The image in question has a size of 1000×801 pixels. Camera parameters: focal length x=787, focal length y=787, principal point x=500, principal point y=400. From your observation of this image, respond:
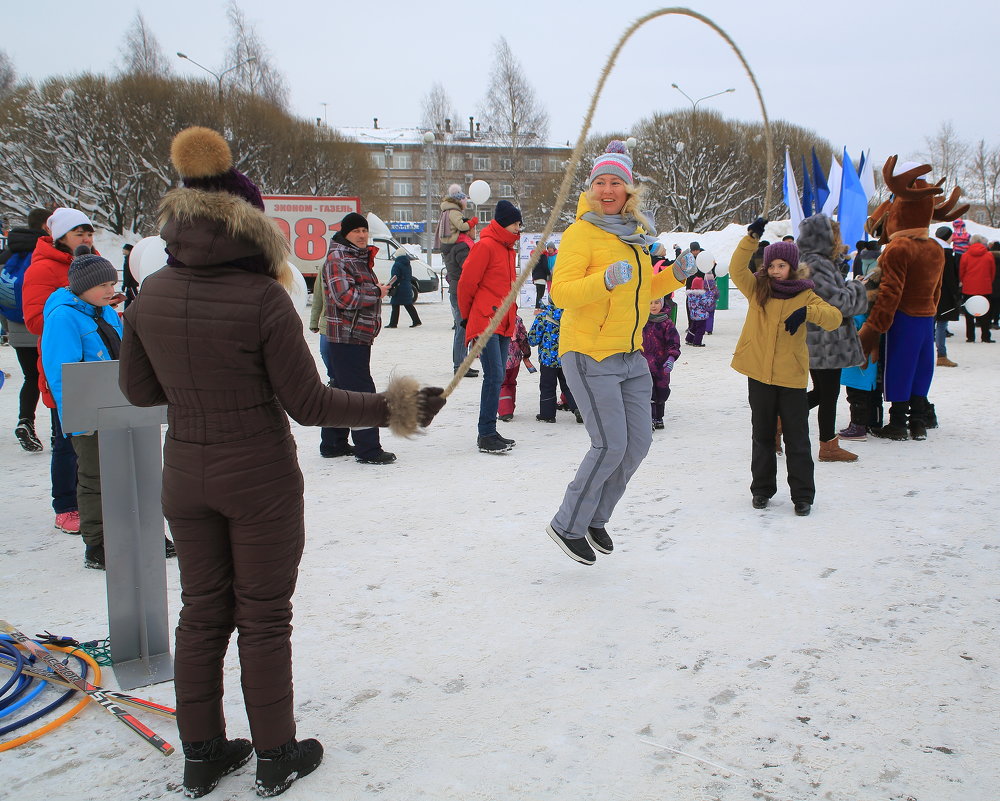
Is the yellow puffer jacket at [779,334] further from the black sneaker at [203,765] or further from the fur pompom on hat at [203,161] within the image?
the black sneaker at [203,765]

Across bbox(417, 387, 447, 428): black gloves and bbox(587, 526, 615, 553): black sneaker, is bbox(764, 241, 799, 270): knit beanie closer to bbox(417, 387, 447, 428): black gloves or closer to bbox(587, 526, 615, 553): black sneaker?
bbox(587, 526, 615, 553): black sneaker

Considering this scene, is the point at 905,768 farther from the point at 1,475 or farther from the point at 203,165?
the point at 1,475

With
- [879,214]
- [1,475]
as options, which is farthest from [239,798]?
[879,214]

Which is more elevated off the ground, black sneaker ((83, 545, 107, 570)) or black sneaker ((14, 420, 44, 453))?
black sneaker ((14, 420, 44, 453))

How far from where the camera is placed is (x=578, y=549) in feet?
13.5

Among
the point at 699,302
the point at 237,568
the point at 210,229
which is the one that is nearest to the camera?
the point at 210,229

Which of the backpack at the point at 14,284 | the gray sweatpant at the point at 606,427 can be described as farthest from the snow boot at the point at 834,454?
the backpack at the point at 14,284

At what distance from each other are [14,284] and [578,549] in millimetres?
5823

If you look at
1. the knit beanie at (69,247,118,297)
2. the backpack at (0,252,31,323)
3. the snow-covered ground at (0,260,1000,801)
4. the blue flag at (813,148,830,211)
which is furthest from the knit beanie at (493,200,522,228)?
the blue flag at (813,148,830,211)

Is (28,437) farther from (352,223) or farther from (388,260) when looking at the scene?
(388,260)

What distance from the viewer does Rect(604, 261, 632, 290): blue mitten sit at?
3689 millimetres

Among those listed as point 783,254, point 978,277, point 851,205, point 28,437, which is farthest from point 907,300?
point 978,277

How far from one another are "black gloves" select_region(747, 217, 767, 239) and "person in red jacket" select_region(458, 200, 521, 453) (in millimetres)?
2416

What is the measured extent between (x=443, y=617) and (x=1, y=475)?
4.65 metres
